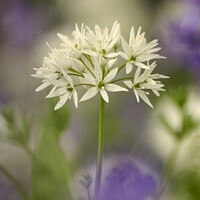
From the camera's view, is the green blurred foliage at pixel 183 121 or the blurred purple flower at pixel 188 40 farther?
the blurred purple flower at pixel 188 40

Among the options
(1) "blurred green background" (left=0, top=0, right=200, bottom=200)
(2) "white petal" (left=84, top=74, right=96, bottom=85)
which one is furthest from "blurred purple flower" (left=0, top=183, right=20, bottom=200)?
(2) "white petal" (left=84, top=74, right=96, bottom=85)

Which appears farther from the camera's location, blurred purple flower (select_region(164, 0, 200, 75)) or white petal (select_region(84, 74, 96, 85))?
blurred purple flower (select_region(164, 0, 200, 75))

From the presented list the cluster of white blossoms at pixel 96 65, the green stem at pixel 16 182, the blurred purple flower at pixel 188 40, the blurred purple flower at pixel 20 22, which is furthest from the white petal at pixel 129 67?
the blurred purple flower at pixel 20 22

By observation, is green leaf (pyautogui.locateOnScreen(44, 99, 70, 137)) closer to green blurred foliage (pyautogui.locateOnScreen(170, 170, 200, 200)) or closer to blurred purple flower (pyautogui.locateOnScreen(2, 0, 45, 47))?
green blurred foliage (pyautogui.locateOnScreen(170, 170, 200, 200))

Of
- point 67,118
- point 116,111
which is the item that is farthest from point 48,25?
point 67,118

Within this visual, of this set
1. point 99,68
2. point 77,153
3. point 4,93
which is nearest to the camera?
point 99,68

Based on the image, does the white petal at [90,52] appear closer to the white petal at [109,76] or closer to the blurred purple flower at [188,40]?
the white petal at [109,76]

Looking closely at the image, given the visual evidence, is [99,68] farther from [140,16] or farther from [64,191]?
[140,16]

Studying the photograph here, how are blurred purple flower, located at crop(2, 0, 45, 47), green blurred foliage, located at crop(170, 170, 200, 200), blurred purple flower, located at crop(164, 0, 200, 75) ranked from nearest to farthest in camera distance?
1. green blurred foliage, located at crop(170, 170, 200, 200)
2. blurred purple flower, located at crop(164, 0, 200, 75)
3. blurred purple flower, located at crop(2, 0, 45, 47)

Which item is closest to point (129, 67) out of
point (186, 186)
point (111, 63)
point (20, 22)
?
point (111, 63)
